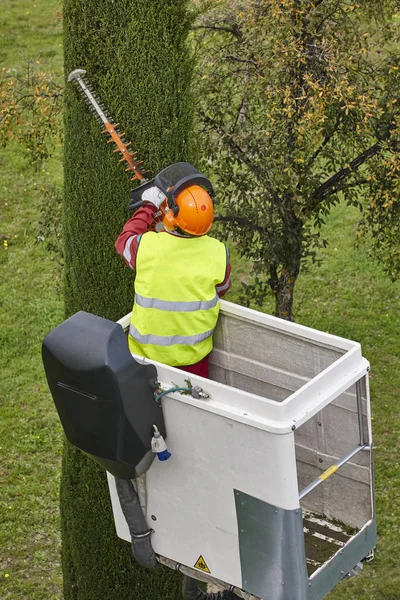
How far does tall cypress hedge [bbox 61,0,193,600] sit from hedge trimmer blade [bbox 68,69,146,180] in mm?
50

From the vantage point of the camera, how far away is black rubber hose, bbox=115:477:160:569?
543 centimetres

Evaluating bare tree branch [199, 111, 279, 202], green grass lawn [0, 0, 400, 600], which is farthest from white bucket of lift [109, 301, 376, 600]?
green grass lawn [0, 0, 400, 600]

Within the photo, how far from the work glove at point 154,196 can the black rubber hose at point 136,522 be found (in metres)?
1.36

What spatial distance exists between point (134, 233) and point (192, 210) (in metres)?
0.48

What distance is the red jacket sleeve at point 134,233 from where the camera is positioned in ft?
18.6

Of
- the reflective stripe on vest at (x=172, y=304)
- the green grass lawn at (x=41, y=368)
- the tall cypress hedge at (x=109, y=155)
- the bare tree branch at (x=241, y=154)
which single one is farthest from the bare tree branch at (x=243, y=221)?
the reflective stripe on vest at (x=172, y=304)

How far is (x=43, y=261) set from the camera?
45.0ft

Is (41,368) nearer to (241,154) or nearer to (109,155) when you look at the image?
(241,154)

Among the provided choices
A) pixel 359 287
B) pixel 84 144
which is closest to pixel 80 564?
pixel 84 144

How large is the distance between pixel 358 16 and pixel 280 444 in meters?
4.95

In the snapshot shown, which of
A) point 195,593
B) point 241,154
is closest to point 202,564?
point 195,593

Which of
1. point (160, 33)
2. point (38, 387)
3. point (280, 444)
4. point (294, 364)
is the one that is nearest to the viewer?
point (280, 444)

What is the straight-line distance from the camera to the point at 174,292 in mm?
5535

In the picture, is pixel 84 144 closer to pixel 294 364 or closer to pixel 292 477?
pixel 294 364
